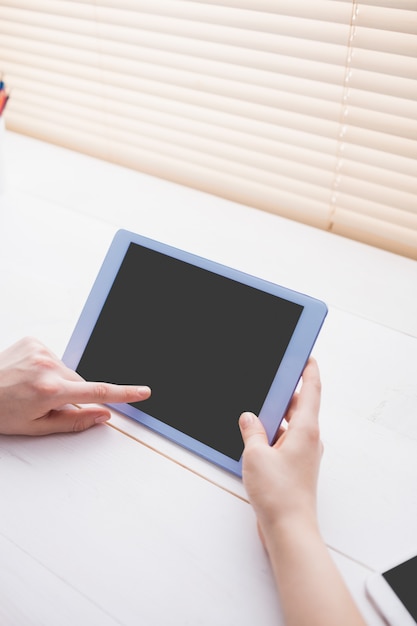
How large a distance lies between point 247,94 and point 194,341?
2.02ft

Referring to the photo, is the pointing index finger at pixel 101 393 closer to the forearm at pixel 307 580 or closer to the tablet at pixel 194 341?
the tablet at pixel 194 341

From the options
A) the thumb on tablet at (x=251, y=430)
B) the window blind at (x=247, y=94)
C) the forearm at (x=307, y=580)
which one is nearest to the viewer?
the forearm at (x=307, y=580)

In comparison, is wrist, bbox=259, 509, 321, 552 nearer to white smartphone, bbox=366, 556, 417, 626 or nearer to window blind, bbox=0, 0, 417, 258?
white smartphone, bbox=366, 556, 417, 626

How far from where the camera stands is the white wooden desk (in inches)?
24.9

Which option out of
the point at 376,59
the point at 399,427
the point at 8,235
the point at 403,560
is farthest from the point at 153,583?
the point at 376,59

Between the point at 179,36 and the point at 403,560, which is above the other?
the point at 179,36

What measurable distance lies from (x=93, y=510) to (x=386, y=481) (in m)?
0.39

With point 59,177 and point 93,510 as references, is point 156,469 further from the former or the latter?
point 59,177

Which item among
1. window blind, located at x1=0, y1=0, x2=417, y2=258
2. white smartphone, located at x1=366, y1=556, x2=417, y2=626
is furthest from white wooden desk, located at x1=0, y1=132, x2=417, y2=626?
window blind, located at x1=0, y1=0, x2=417, y2=258

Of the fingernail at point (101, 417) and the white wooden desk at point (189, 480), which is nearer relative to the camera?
the white wooden desk at point (189, 480)

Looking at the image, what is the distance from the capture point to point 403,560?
663 millimetres

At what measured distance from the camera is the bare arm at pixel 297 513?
1.90ft

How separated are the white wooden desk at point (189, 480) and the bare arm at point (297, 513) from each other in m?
0.05

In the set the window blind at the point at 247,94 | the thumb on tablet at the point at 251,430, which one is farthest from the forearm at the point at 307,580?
the window blind at the point at 247,94
